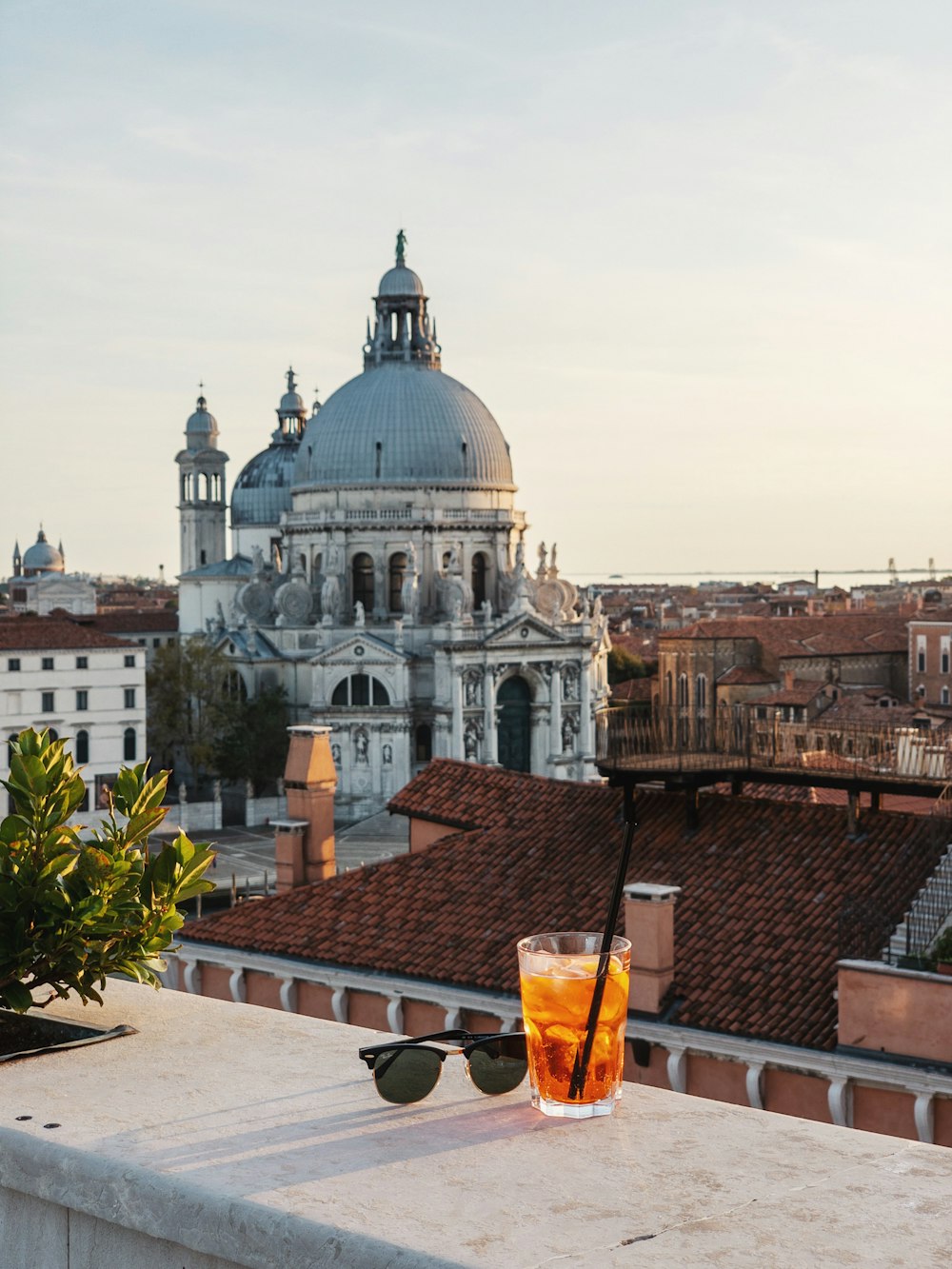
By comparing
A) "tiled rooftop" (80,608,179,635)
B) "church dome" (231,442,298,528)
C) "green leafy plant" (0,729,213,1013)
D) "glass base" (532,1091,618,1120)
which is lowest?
"glass base" (532,1091,618,1120)

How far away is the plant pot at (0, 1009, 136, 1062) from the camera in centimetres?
382

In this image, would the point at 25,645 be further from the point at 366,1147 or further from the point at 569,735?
the point at 366,1147

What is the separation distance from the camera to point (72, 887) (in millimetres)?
3889

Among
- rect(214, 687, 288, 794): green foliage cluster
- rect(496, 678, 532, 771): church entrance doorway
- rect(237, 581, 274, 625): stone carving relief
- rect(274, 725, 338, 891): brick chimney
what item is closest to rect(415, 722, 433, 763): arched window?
rect(496, 678, 532, 771): church entrance doorway

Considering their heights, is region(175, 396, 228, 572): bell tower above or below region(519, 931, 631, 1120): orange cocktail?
above

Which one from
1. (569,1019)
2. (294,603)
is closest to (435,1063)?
(569,1019)

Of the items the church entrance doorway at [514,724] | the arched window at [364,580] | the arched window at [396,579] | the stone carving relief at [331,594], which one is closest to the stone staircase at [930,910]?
the church entrance doorway at [514,724]

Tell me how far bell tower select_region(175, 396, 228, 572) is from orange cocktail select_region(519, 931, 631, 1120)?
7987 centimetres

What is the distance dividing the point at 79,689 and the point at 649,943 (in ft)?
134

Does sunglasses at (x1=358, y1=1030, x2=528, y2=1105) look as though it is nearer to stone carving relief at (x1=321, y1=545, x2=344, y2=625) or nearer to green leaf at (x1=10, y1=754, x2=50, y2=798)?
green leaf at (x1=10, y1=754, x2=50, y2=798)

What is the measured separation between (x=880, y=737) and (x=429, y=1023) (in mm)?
4358

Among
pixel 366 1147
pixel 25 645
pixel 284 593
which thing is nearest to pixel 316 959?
pixel 366 1147

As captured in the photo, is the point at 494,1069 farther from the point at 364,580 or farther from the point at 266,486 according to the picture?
the point at 266,486

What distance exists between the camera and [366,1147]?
3.00m
